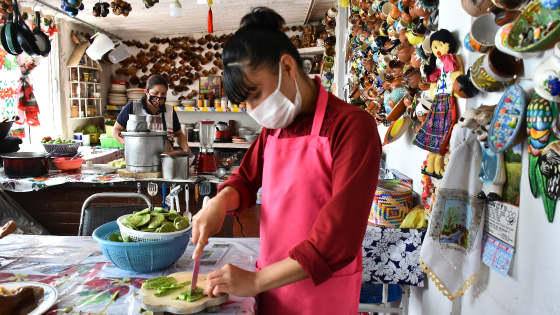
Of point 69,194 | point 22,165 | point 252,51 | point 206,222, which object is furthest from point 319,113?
point 22,165

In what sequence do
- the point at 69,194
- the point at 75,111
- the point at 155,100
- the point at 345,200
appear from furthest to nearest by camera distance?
the point at 75,111, the point at 155,100, the point at 69,194, the point at 345,200

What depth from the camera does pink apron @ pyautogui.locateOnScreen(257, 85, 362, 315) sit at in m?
1.13

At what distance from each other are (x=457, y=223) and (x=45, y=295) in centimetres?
151

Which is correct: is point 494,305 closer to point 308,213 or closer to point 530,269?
point 530,269

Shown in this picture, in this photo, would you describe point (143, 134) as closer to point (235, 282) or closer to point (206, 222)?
point (206, 222)

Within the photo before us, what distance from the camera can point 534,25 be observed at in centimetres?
96

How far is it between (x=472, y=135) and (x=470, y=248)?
432 millimetres

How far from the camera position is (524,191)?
1.16 m

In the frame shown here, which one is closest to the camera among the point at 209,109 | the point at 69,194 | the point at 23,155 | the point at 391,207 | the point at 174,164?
the point at 391,207

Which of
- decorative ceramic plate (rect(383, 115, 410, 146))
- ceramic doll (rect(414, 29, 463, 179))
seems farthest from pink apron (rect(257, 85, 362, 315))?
decorative ceramic plate (rect(383, 115, 410, 146))

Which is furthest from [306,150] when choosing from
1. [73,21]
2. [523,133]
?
[73,21]

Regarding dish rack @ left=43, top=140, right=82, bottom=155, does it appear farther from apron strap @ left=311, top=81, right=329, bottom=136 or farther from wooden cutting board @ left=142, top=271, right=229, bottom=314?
apron strap @ left=311, top=81, right=329, bottom=136

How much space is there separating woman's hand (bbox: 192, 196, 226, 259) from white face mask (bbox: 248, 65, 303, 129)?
338mm

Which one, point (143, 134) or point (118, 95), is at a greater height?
point (118, 95)
